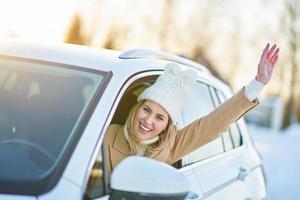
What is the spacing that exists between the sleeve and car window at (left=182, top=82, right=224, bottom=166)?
0.64ft

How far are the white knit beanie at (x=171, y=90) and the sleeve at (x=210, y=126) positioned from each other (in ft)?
0.76

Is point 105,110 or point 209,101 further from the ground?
point 105,110

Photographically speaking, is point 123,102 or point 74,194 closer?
point 74,194

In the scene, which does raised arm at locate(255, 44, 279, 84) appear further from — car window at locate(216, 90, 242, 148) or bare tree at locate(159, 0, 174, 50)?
bare tree at locate(159, 0, 174, 50)

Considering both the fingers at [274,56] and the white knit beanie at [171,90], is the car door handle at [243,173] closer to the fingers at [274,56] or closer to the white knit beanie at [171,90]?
the fingers at [274,56]

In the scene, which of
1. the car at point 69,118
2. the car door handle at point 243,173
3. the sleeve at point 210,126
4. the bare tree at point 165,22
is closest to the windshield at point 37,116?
the car at point 69,118

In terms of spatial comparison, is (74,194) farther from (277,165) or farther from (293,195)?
(277,165)

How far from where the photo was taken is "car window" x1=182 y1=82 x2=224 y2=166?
452 cm

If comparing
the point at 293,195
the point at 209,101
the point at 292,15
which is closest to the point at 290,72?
the point at 292,15

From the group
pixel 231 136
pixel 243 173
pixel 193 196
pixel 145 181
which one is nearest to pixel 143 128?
pixel 193 196

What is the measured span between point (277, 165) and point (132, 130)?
46.5 feet

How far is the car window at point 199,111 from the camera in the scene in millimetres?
4518

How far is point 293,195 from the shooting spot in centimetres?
1180

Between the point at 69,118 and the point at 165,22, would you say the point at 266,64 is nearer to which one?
the point at 69,118
